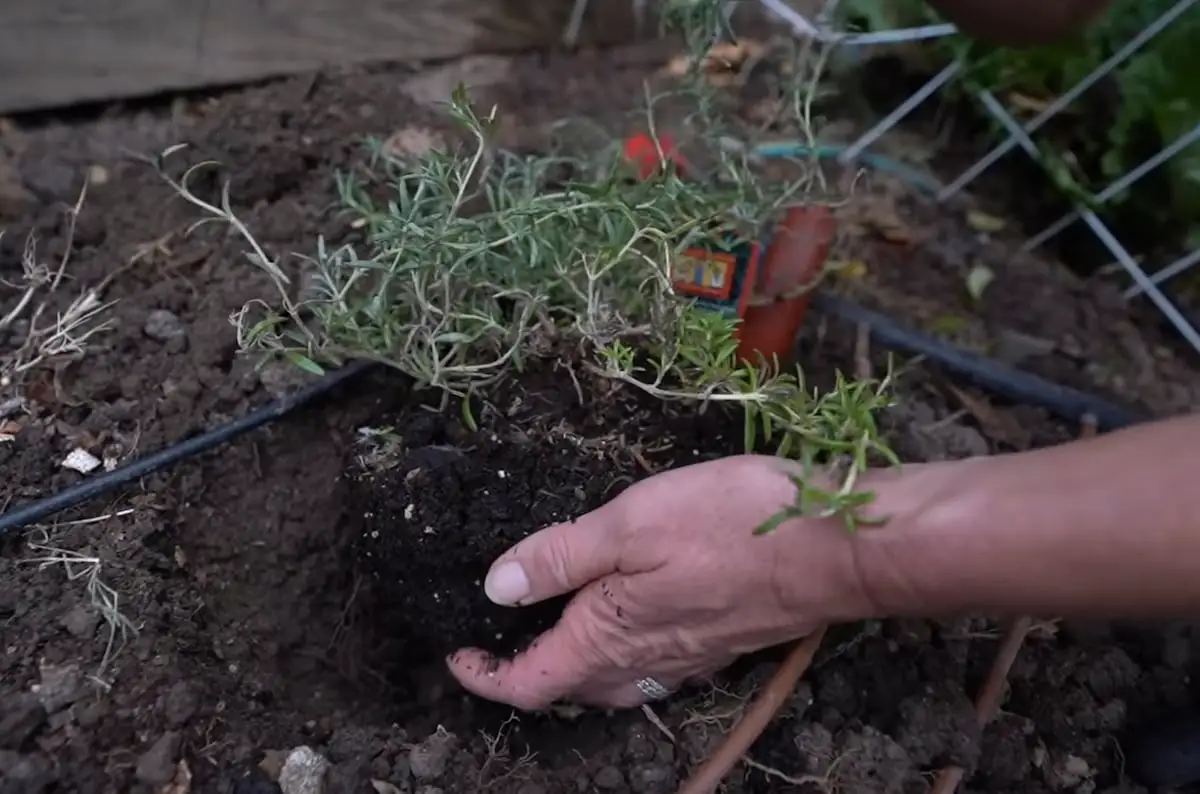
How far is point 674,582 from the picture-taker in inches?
39.1

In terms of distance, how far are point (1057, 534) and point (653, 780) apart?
0.47 metres

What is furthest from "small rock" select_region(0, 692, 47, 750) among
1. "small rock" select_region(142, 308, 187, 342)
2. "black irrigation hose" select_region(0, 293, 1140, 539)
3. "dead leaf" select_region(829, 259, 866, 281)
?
"dead leaf" select_region(829, 259, 866, 281)

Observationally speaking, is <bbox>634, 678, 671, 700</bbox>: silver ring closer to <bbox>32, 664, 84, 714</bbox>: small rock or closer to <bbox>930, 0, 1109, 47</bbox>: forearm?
<bbox>32, 664, 84, 714</bbox>: small rock

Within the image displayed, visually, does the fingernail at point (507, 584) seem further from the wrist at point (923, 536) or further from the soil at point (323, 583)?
the wrist at point (923, 536)

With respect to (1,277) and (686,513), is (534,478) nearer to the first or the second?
(686,513)

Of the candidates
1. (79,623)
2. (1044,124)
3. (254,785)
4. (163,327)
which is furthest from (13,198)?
(1044,124)

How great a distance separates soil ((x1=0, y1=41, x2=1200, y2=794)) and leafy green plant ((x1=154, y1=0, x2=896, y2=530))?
0.25ft

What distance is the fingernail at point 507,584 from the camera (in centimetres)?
109

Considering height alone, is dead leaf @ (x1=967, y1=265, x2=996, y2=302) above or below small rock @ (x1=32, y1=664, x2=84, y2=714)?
above

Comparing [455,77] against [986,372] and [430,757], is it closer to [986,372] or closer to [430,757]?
[986,372]

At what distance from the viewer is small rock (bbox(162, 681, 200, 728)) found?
1.04 meters

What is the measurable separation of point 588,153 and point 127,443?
0.79 metres

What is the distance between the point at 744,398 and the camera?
106 centimetres

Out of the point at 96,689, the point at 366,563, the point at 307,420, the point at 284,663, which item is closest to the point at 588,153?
the point at 307,420
